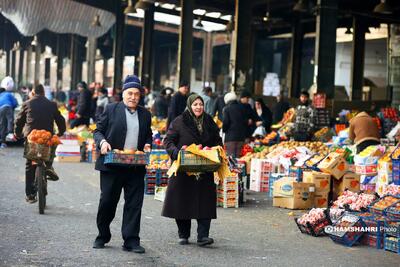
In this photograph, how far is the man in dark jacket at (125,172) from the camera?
756 cm

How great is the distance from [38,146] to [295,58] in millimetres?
26639

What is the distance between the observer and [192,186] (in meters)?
8.12

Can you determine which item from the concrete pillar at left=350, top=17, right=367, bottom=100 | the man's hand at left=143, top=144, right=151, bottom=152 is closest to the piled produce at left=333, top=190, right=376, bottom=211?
the man's hand at left=143, top=144, right=151, bottom=152

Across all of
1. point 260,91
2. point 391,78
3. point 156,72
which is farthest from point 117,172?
point 156,72

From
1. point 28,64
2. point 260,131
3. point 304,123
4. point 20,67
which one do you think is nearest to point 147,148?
point 304,123

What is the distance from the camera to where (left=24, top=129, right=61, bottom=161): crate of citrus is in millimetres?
10133

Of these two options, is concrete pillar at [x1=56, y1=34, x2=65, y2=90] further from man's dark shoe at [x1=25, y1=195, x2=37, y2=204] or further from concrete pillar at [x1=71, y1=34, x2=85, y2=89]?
man's dark shoe at [x1=25, y1=195, x2=37, y2=204]

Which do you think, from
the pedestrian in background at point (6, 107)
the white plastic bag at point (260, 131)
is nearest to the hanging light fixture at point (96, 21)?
the pedestrian in background at point (6, 107)

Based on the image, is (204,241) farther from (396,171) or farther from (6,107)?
(6,107)

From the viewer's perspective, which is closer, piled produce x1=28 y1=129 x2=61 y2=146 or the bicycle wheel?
the bicycle wheel

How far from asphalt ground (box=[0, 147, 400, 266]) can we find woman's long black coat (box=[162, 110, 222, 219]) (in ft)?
1.33

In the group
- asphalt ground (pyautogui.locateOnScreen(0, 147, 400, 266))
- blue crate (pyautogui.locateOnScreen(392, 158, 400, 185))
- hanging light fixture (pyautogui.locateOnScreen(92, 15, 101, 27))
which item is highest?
hanging light fixture (pyautogui.locateOnScreen(92, 15, 101, 27))

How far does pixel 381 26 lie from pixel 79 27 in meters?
17.4

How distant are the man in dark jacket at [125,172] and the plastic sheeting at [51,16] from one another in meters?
12.9
